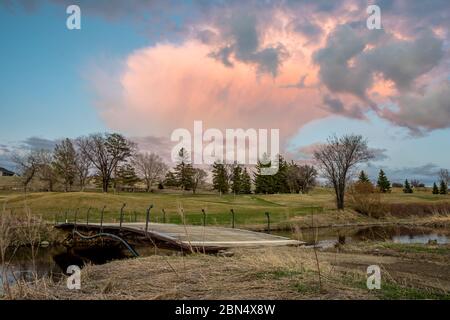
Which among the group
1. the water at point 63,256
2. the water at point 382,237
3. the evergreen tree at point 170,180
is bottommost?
the water at point 63,256

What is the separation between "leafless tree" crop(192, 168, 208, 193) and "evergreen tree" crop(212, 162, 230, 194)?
3.31m

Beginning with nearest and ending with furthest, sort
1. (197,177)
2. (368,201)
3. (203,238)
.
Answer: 1. (203,238)
2. (368,201)
3. (197,177)

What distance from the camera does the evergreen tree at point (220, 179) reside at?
92.4m

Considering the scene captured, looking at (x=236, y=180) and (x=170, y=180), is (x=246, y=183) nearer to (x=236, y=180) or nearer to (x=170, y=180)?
(x=236, y=180)

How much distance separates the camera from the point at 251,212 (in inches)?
1820

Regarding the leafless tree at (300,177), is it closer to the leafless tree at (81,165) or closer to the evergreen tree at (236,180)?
the evergreen tree at (236,180)

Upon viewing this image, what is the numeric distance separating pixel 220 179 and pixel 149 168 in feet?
55.8

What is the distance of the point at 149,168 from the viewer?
92.4 m

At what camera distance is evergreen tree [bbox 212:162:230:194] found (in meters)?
92.4

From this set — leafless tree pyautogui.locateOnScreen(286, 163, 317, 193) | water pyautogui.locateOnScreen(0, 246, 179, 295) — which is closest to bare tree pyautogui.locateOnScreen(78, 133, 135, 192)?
leafless tree pyautogui.locateOnScreen(286, 163, 317, 193)

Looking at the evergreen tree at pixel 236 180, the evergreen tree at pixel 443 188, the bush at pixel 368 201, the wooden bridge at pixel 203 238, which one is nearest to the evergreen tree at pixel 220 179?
the evergreen tree at pixel 236 180

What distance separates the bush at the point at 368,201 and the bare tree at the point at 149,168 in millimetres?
52762

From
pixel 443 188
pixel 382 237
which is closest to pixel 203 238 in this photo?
pixel 382 237
